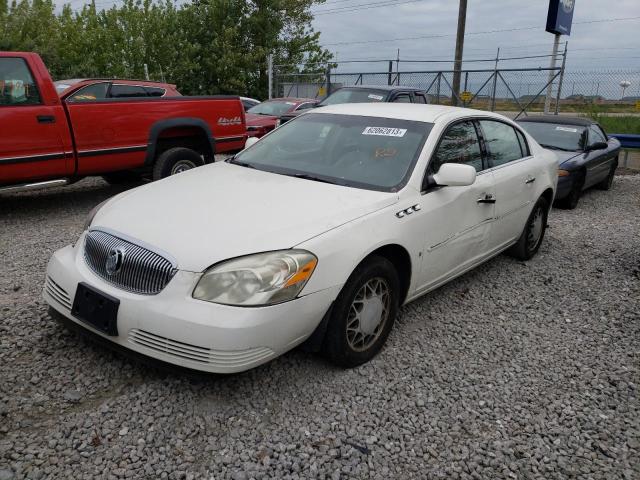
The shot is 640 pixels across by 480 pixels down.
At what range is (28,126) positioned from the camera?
5.79 meters

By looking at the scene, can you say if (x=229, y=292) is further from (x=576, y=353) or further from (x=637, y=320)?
(x=637, y=320)

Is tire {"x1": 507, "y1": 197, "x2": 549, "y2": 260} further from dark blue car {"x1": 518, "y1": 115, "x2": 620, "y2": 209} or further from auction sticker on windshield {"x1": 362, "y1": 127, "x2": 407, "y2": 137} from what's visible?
dark blue car {"x1": 518, "y1": 115, "x2": 620, "y2": 209}

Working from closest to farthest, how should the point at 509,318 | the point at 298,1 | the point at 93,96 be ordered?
the point at 509,318 → the point at 93,96 → the point at 298,1

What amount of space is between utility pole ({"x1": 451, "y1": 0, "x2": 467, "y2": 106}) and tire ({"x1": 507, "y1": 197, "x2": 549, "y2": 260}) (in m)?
11.8

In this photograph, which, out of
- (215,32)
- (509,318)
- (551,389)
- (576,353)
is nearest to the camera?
(551,389)

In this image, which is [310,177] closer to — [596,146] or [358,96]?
[596,146]

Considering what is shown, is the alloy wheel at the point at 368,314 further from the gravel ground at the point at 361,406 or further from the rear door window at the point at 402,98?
the rear door window at the point at 402,98

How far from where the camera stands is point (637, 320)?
423 cm

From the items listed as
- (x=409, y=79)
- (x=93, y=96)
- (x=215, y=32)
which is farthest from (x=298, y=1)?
(x=93, y=96)

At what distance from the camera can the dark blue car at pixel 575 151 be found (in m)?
7.94

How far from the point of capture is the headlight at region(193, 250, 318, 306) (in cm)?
261

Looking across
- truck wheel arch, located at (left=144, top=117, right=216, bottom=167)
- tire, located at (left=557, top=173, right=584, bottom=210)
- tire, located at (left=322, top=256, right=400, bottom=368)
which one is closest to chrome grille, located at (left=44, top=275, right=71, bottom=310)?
tire, located at (left=322, top=256, right=400, bottom=368)

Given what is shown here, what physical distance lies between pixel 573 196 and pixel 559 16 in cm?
813

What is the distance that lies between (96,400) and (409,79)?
1661 centimetres
